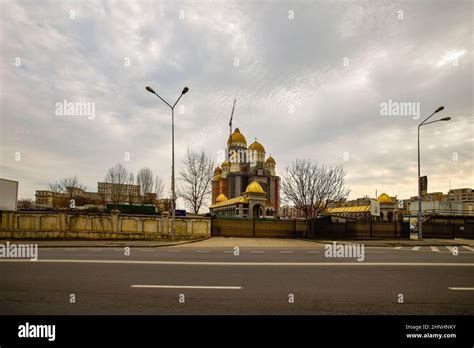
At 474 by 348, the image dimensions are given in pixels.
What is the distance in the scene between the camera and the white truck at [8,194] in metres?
23.1

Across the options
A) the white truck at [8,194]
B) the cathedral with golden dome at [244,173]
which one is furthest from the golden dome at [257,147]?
the white truck at [8,194]

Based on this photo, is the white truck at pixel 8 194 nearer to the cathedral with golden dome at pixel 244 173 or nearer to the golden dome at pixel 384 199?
the golden dome at pixel 384 199

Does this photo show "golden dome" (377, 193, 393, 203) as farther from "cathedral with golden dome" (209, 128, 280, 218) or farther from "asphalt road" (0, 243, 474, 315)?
"asphalt road" (0, 243, 474, 315)

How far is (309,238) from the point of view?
86.0 ft

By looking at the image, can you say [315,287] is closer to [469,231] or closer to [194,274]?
[194,274]

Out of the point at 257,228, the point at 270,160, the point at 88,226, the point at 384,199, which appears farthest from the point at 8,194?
the point at 270,160

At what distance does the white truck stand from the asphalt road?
1659 cm

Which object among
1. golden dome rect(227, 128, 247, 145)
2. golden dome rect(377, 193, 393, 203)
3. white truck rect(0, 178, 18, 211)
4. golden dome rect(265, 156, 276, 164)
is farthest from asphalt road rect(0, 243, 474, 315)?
golden dome rect(265, 156, 276, 164)

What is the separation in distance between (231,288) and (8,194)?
2530 centimetres

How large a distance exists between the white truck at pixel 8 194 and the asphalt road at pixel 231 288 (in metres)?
16.6

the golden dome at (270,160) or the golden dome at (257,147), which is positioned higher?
the golden dome at (257,147)

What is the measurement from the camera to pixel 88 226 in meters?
23.3
